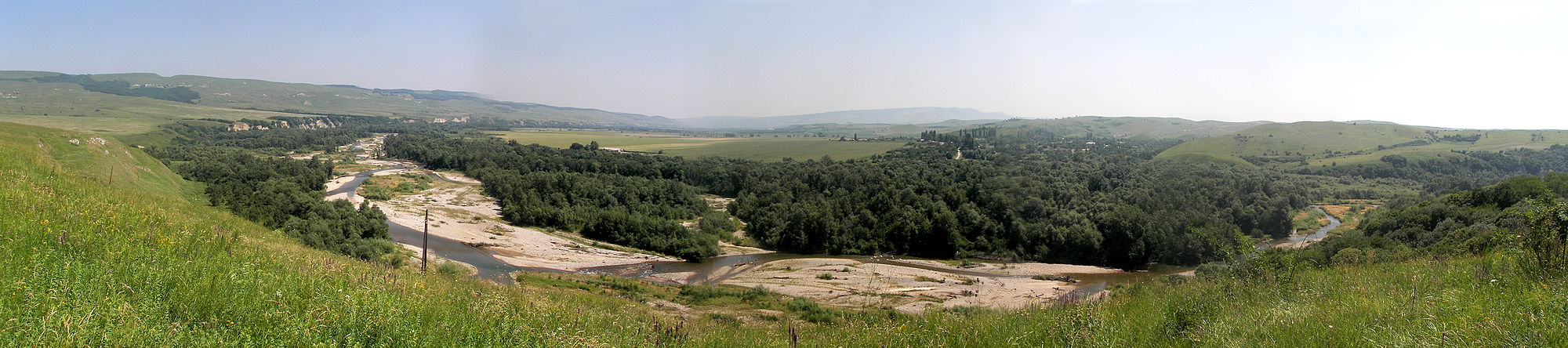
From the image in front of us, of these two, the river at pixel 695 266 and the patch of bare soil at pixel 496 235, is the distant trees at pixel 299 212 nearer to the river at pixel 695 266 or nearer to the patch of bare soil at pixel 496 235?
the river at pixel 695 266

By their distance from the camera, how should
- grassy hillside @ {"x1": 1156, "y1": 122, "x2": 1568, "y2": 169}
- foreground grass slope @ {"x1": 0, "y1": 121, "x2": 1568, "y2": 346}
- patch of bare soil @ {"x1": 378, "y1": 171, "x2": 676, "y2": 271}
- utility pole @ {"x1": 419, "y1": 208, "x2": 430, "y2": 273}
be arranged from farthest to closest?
grassy hillside @ {"x1": 1156, "y1": 122, "x2": 1568, "y2": 169}, patch of bare soil @ {"x1": 378, "y1": 171, "x2": 676, "y2": 271}, utility pole @ {"x1": 419, "y1": 208, "x2": 430, "y2": 273}, foreground grass slope @ {"x1": 0, "y1": 121, "x2": 1568, "y2": 346}

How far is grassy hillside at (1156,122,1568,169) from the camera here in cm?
8162

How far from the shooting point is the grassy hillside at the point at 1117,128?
114 metres

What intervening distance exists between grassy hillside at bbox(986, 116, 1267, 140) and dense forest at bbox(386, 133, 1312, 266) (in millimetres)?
43696

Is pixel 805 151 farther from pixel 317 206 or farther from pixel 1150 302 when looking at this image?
pixel 1150 302

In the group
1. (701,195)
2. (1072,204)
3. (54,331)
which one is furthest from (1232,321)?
(701,195)

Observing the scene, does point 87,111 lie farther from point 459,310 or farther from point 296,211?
point 459,310

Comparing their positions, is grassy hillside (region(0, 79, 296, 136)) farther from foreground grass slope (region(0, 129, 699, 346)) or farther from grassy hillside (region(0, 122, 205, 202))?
foreground grass slope (region(0, 129, 699, 346))

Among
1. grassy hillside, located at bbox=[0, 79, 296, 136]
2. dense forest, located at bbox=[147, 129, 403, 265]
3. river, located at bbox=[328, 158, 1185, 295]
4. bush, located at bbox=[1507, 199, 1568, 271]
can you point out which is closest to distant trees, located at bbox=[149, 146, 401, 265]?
dense forest, located at bbox=[147, 129, 403, 265]

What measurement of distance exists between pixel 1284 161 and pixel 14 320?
393ft

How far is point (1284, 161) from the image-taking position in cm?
8912

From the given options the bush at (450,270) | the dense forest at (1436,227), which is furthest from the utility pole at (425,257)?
the dense forest at (1436,227)

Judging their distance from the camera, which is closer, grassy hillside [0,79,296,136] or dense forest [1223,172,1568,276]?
dense forest [1223,172,1568,276]

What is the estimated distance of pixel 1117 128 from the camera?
559ft
